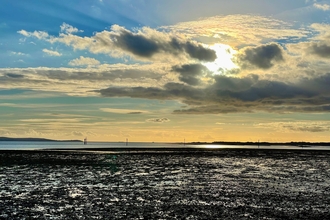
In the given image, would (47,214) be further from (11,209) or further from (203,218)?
(203,218)

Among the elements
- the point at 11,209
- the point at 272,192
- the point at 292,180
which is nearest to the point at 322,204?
the point at 272,192

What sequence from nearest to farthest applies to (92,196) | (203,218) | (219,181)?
(203,218), (92,196), (219,181)

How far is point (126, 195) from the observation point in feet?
108

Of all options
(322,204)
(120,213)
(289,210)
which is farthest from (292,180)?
(120,213)

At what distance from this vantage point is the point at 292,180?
45906 millimetres

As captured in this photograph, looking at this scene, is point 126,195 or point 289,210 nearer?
point 289,210

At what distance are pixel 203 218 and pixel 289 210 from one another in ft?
22.9

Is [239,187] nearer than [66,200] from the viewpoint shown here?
No

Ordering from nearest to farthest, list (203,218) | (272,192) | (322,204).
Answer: (203,218) < (322,204) < (272,192)

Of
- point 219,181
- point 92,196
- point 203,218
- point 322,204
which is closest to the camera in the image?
point 203,218

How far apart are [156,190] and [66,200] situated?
9304 mm

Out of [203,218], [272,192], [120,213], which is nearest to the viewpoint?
[203,218]

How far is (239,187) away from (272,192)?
14.6 ft

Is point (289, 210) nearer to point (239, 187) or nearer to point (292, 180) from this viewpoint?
point (239, 187)
